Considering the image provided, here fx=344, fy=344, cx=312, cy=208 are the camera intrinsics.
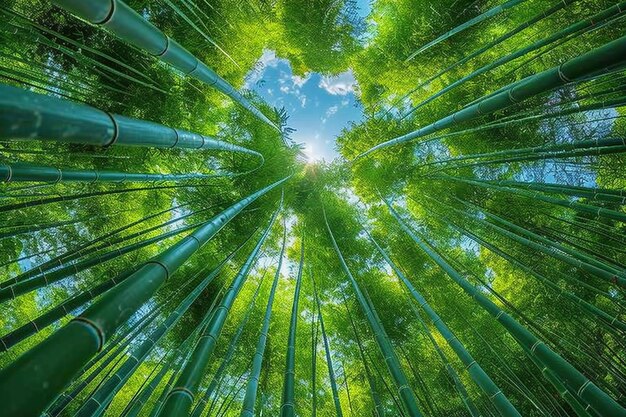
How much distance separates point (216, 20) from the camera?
437 cm

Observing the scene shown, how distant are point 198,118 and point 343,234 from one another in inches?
110

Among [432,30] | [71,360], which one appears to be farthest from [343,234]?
[71,360]

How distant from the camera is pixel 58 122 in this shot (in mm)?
763

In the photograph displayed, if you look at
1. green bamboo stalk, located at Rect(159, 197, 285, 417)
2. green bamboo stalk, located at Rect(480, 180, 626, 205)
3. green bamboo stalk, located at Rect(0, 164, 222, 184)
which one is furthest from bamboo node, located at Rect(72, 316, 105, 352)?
green bamboo stalk, located at Rect(480, 180, 626, 205)

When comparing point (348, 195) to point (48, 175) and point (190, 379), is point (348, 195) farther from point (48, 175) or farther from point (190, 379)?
point (190, 379)

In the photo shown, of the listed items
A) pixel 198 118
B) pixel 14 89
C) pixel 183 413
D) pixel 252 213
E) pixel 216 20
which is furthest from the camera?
pixel 252 213

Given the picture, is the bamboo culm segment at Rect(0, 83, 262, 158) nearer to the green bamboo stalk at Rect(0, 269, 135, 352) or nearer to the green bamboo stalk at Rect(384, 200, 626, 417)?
the green bamboo stalk at Rect(0, 269, 135, 352)

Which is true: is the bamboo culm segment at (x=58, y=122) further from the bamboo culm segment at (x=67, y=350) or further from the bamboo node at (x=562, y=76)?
the bamboo node at (x=562, y=76)

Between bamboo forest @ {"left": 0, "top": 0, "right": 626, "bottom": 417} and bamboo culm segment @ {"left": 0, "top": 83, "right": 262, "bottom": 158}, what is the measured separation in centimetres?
145

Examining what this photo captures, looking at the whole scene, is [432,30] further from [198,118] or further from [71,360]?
[71,360]

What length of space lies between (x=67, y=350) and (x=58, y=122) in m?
0.50

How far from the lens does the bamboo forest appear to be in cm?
314

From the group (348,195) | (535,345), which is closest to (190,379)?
(535,345)

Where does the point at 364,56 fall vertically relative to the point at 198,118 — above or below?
above
